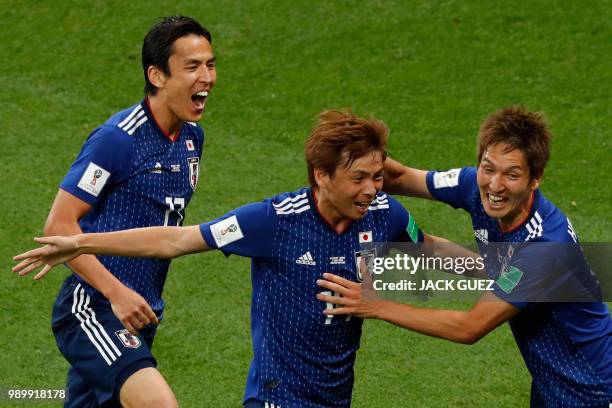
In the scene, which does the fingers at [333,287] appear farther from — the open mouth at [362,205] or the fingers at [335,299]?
the open mouth at [362,205]

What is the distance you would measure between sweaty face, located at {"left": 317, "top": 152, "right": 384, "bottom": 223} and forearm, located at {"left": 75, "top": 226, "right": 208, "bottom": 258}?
0.61 m

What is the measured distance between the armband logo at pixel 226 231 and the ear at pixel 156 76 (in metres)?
1.17

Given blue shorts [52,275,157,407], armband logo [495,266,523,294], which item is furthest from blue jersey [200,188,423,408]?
blue shorts [52,275,157,407]

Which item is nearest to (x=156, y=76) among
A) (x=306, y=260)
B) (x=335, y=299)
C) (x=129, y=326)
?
(x=129, y=326)

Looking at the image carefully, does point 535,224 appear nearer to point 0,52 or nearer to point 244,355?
point 244,355

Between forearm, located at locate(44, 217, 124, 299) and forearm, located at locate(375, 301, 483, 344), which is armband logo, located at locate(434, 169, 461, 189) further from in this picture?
forearm, located at locate(44, 217, 124, 299)

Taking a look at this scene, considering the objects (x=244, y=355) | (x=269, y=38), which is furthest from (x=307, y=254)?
(x=269, y=38)

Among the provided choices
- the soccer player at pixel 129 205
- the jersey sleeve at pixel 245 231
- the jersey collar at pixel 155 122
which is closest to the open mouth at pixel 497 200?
the jersey sleeve at pixel 245 231

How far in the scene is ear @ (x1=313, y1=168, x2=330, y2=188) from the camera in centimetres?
548

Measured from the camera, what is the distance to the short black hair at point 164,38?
6.39m

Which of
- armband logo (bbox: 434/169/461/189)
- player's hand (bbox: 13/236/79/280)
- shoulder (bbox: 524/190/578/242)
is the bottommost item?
player's hand (bbox: 13/236/79/280)

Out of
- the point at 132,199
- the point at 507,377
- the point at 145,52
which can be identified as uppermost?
the point at 145,52

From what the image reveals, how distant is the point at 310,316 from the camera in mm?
5602

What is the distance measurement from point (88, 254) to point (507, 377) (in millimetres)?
3299
